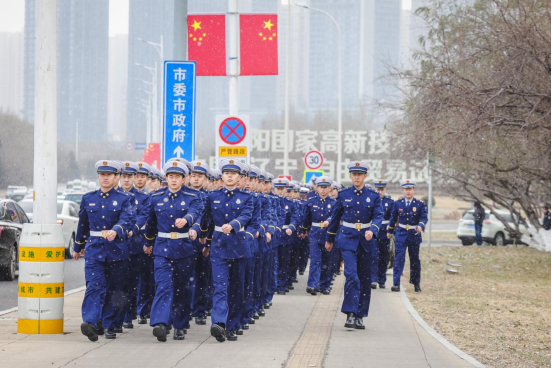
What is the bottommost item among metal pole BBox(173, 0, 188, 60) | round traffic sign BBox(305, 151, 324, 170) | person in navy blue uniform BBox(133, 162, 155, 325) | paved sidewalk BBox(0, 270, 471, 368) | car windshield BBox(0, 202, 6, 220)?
paved sidewalk BBox(0, 270, 471, 368)

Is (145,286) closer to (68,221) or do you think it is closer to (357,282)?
(357,282)

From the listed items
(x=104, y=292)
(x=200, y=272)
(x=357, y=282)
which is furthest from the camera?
(x=200, y=272)

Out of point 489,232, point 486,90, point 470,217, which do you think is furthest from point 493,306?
point 470,217

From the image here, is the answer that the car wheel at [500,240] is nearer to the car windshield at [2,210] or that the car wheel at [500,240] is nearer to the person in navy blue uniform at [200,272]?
the car windshield at [2,210]

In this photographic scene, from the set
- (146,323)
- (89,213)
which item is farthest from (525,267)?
(89,213)

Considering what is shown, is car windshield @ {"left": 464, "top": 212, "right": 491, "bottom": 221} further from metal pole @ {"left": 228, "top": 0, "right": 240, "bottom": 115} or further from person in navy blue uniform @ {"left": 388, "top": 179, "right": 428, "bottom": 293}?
metal pole @ {"left": 228, "top": 0, "right": 240, "bottom": 115}

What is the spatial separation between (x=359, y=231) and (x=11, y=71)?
55.6 metres

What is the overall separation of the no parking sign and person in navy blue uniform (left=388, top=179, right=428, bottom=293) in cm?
316

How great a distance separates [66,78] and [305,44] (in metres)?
24.6

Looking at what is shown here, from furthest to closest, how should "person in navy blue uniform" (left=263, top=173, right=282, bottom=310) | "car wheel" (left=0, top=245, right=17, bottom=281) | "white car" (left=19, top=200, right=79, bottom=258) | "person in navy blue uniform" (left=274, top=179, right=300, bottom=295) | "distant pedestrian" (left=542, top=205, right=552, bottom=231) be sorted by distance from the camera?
"white car" (left=19, top=200, right=79, bottom=258) → "car wheel" (left=0, top=245, right=17, bottom=281) → "person in navy blue uniform" (left=274, top=179, right=300, bottom=295) → "person in navy blue uniform" (left=263, top=173, right=282, bottom=310) → "distant pedestrian" (left=542, top=205, right=552, bottom=231)

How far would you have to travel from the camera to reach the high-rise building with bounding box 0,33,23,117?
58500 millimetres

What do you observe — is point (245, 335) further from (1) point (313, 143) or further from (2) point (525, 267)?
(1) point (313, 143)

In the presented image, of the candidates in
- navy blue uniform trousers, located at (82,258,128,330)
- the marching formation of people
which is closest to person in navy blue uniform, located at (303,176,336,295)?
the marching formation of people

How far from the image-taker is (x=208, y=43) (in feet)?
61.8
